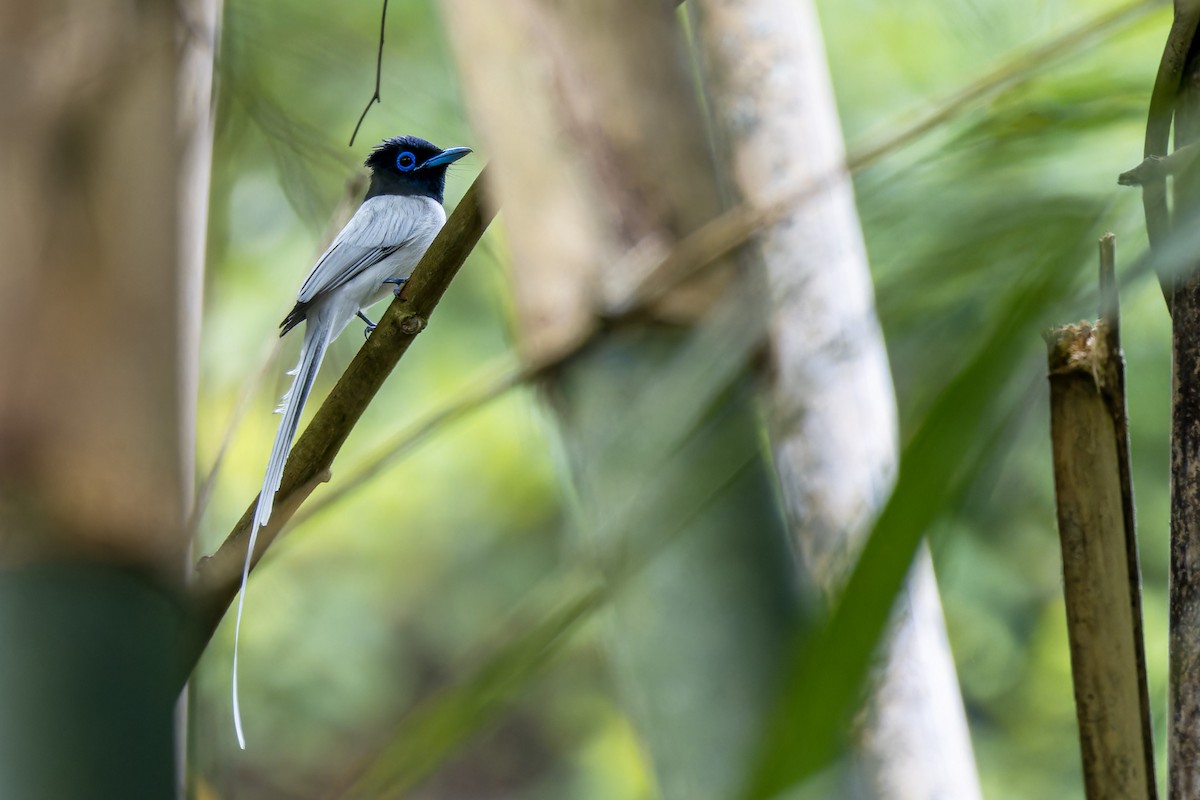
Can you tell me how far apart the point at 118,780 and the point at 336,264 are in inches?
47.2

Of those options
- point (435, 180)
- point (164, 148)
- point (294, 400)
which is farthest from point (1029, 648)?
point (164, 148)

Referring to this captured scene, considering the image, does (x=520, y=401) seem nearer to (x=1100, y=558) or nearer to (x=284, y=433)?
(x=284, y=433)

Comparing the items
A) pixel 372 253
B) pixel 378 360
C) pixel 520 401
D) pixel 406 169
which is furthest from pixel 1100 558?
pixel 406 169

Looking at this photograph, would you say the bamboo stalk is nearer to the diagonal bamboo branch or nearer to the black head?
the diagonal bamboo branch

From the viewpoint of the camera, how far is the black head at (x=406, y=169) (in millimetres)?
1658

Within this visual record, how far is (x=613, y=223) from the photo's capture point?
2.62ft

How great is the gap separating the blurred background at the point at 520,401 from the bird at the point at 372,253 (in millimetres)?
30

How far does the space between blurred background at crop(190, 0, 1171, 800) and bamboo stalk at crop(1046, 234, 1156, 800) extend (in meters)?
0.02

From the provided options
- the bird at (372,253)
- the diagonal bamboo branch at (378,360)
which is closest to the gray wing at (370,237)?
the bird at (372,253)

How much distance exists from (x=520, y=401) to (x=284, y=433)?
0.21m

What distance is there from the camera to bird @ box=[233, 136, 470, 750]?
114 centimetres

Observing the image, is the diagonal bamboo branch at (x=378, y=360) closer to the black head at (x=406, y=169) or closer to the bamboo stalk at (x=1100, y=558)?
the bamboo stalk at (x=1100, y=558)

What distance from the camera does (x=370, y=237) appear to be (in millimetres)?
1465

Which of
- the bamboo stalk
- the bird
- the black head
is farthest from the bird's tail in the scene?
the black head
